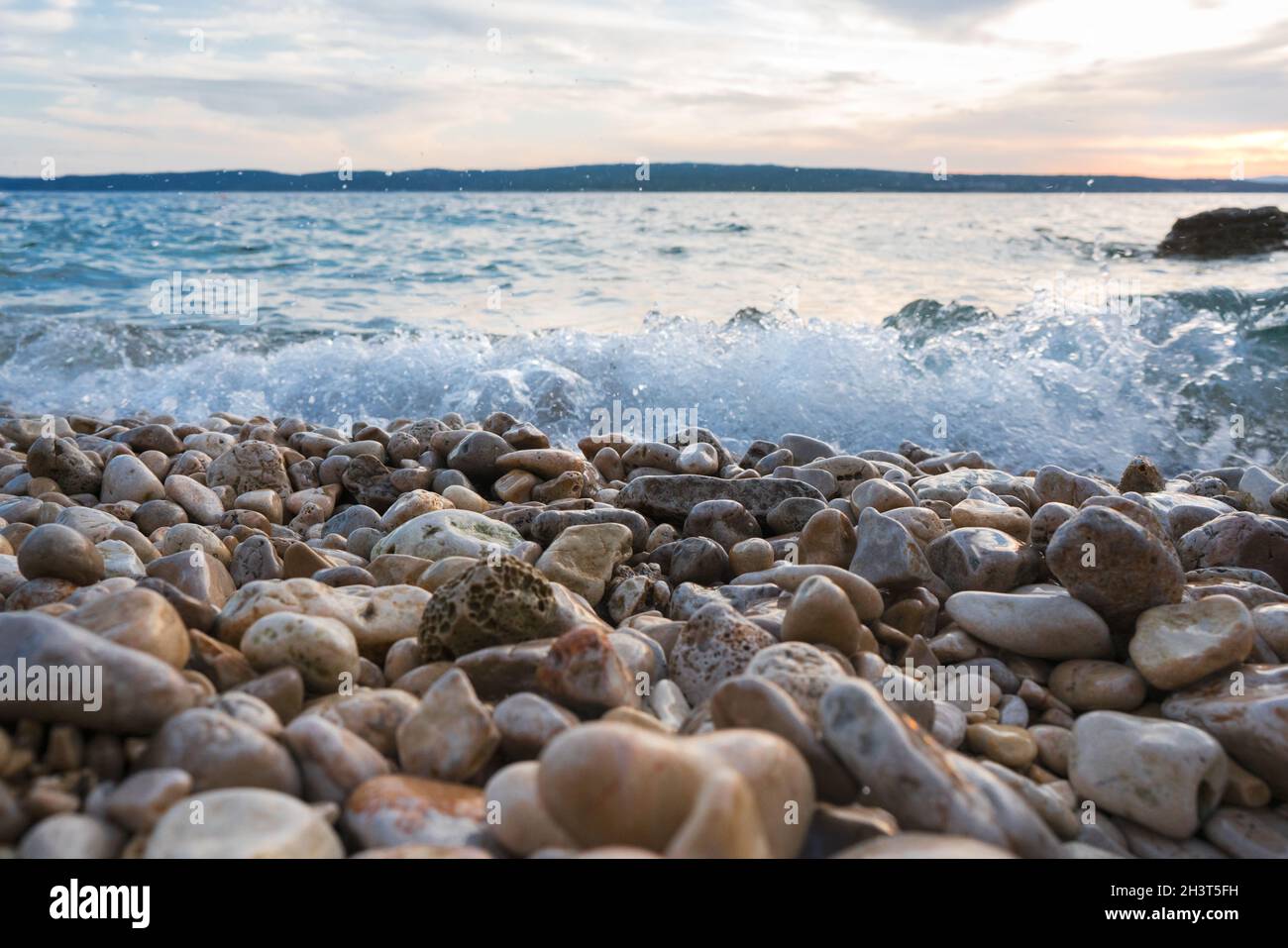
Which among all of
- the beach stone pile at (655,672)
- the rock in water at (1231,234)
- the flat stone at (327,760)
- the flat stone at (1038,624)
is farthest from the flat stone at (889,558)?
the rock in water at (1231,234)

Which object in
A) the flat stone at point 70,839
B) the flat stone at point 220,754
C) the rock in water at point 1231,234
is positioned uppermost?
the rock in water at point 1231,234

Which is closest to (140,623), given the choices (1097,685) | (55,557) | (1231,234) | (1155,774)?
(55,557)

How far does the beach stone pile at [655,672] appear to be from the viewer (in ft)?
3.92

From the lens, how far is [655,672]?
1988 mm

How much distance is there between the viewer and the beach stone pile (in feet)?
3.92

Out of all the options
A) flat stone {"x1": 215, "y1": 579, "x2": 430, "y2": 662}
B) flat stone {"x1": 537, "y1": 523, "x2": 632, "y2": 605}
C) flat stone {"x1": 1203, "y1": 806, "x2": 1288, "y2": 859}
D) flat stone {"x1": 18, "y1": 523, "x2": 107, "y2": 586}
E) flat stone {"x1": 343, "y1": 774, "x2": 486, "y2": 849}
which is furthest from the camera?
flat stone {"x1": 537, "y1": 523, "x2": 632, "y2": 605}

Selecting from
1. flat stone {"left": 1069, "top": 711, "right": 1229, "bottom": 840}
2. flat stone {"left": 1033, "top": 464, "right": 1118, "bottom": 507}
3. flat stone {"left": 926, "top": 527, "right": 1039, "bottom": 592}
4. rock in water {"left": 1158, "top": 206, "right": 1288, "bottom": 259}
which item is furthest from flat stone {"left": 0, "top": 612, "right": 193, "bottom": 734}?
rock in water {"left": 1158, "top": 206, "right": 1288, "bottom": 259}

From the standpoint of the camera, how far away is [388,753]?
1533 mm

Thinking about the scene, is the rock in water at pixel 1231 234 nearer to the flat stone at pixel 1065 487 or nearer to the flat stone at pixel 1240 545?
the flat stone at pixel 1065 487

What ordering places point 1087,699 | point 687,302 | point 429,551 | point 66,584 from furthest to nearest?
point 687,302, point 429,551, point 66,584, point 1087,699

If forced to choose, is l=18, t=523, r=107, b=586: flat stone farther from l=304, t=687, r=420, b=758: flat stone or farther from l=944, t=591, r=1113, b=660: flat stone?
l=944, t=591, r=1113, b=660: flat stone
